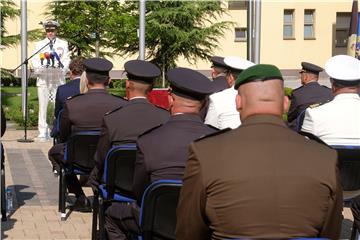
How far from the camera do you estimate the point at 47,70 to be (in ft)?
39.2

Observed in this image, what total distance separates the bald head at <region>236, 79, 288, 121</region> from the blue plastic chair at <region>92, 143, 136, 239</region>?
222cm

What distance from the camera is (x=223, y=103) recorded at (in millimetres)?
6289

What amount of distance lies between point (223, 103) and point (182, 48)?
21.7 m

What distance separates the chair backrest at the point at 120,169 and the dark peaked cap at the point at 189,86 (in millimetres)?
995

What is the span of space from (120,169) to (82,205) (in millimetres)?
2368

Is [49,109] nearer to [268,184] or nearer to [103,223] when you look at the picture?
[103,223]

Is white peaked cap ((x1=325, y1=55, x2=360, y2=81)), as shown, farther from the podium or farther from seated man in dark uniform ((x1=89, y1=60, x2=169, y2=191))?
the podium

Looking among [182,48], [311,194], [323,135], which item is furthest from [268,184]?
[182,48]

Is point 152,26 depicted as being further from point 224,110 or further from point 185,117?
point 185,117

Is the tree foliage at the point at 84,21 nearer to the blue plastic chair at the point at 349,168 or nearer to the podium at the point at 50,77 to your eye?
the podium at the point at 50,77

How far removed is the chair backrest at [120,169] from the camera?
4.68 meters

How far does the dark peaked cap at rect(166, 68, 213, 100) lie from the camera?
3697 millimetres

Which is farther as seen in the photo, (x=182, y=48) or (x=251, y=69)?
(x=182, y=48)

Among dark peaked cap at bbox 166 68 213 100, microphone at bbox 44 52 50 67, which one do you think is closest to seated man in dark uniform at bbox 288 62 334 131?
dark peaked cap at bbox 166 68 213 100
